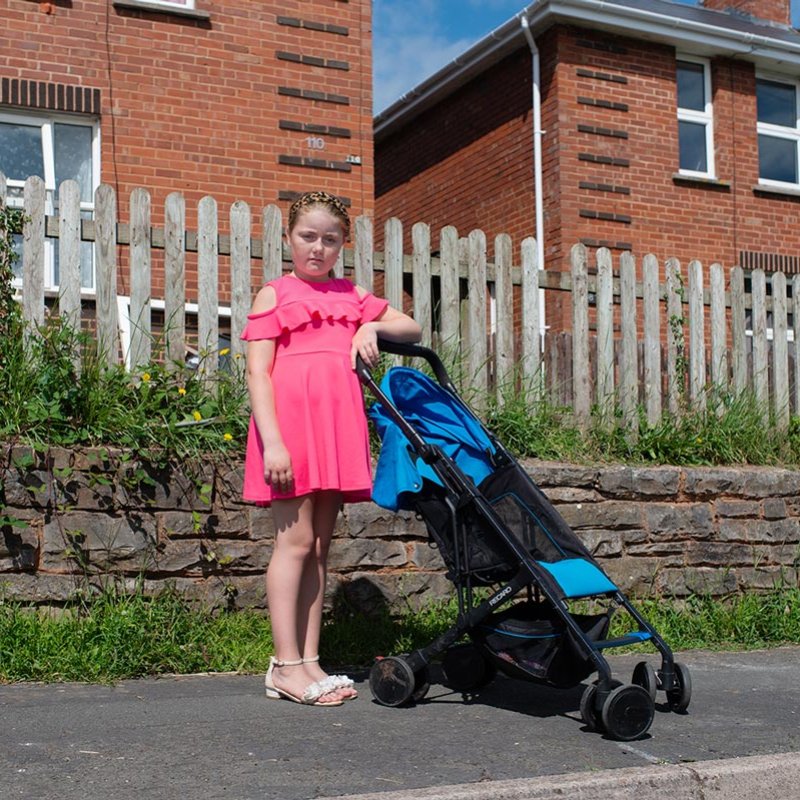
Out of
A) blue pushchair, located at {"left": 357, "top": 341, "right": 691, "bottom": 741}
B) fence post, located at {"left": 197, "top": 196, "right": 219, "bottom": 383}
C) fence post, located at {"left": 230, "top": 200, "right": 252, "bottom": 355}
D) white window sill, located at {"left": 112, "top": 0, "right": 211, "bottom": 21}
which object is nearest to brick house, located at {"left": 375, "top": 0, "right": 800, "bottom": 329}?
white window sill, located at {"left": 112, "top": 0, "right": 211, "bottom": 21}

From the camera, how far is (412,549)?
6.02 metres

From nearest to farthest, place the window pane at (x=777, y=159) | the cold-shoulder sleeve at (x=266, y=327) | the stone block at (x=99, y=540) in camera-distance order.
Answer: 1. the cold-shoulder sleeve at (x=266, y=327)
2. the stone block at (x=99, y=540)
3. the window pane at (x=777, y=159)

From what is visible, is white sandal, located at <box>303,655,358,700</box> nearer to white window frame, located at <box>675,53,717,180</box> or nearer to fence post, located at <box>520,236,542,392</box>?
fence post, located at <box>520,236,542,392</box>

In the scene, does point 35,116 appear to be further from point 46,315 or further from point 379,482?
point 379,482

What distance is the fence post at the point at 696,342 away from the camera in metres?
7.79

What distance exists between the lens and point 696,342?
25.9ft

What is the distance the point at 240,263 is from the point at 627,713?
11.6 feet

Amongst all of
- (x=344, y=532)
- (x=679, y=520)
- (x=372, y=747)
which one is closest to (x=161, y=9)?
(x=344, y=532)

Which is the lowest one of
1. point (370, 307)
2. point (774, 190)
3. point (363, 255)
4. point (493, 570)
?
point (493, 570)

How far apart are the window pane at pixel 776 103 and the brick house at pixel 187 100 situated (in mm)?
6719

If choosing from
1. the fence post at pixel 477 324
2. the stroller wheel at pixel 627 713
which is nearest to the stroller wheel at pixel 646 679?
the stroller wheel at pixel 627 713

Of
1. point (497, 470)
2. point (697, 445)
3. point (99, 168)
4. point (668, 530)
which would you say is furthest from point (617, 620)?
point (99, 168)

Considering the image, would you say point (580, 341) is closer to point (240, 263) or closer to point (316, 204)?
point (240, 263)

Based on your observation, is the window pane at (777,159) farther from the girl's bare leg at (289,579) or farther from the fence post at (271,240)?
the girl's bare leg at (289,579)
